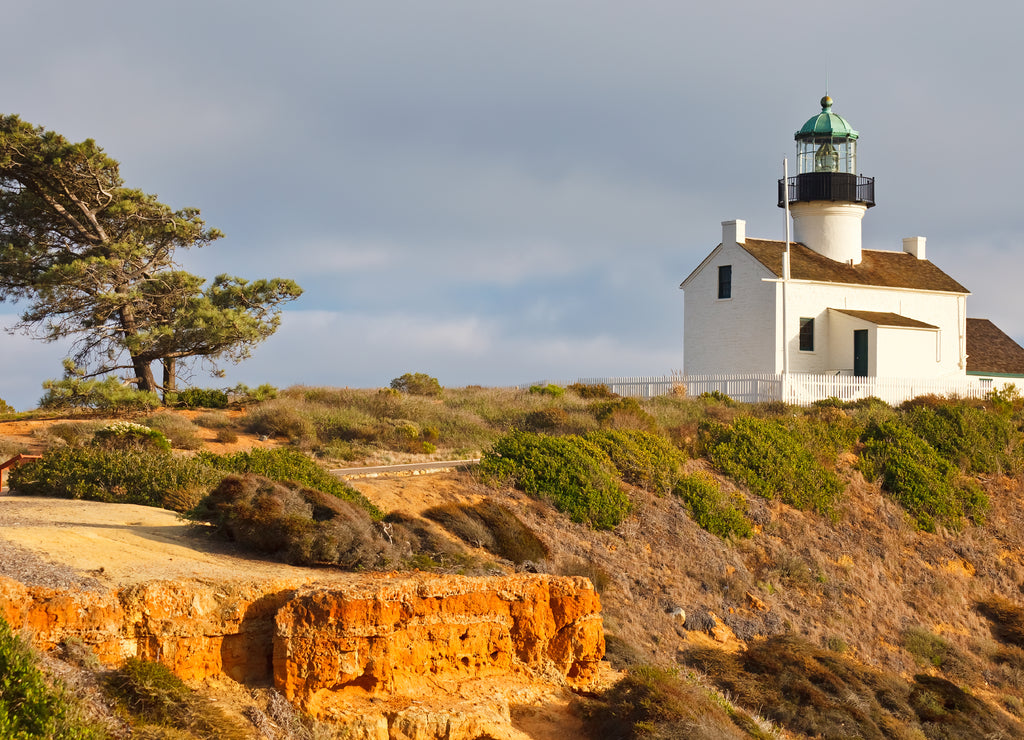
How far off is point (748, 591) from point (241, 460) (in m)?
9.18

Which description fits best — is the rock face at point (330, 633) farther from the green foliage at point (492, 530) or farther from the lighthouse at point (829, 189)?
the lighthouse at point (829, 189)

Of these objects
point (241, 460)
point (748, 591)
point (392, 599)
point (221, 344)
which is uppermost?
point (221, 344)

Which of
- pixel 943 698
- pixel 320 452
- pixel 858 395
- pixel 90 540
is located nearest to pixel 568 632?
pixel 90 540

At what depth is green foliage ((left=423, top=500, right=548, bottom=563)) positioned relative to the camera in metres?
15.2

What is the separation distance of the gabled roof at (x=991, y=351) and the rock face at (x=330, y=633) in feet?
113

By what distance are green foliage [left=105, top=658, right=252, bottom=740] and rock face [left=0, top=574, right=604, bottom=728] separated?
309 mm

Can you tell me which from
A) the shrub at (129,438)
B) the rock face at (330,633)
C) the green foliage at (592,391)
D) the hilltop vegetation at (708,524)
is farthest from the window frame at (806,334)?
the rock face at (330,633)

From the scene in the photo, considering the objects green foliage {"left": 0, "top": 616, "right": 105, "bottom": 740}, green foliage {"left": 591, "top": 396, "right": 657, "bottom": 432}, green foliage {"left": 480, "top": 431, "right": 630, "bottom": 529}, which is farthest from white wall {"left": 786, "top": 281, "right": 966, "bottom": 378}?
green foliage {"left": 0, "top": 616, "right": 105, "bottom": 740}

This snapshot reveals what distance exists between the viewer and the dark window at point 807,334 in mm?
34969

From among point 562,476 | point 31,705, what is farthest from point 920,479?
point 31,705

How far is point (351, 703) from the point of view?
28.4ft

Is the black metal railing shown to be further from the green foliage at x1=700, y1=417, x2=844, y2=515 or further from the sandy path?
the sandy path

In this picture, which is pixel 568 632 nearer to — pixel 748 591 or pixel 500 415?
pixel 748 591

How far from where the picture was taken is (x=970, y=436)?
28.2m
